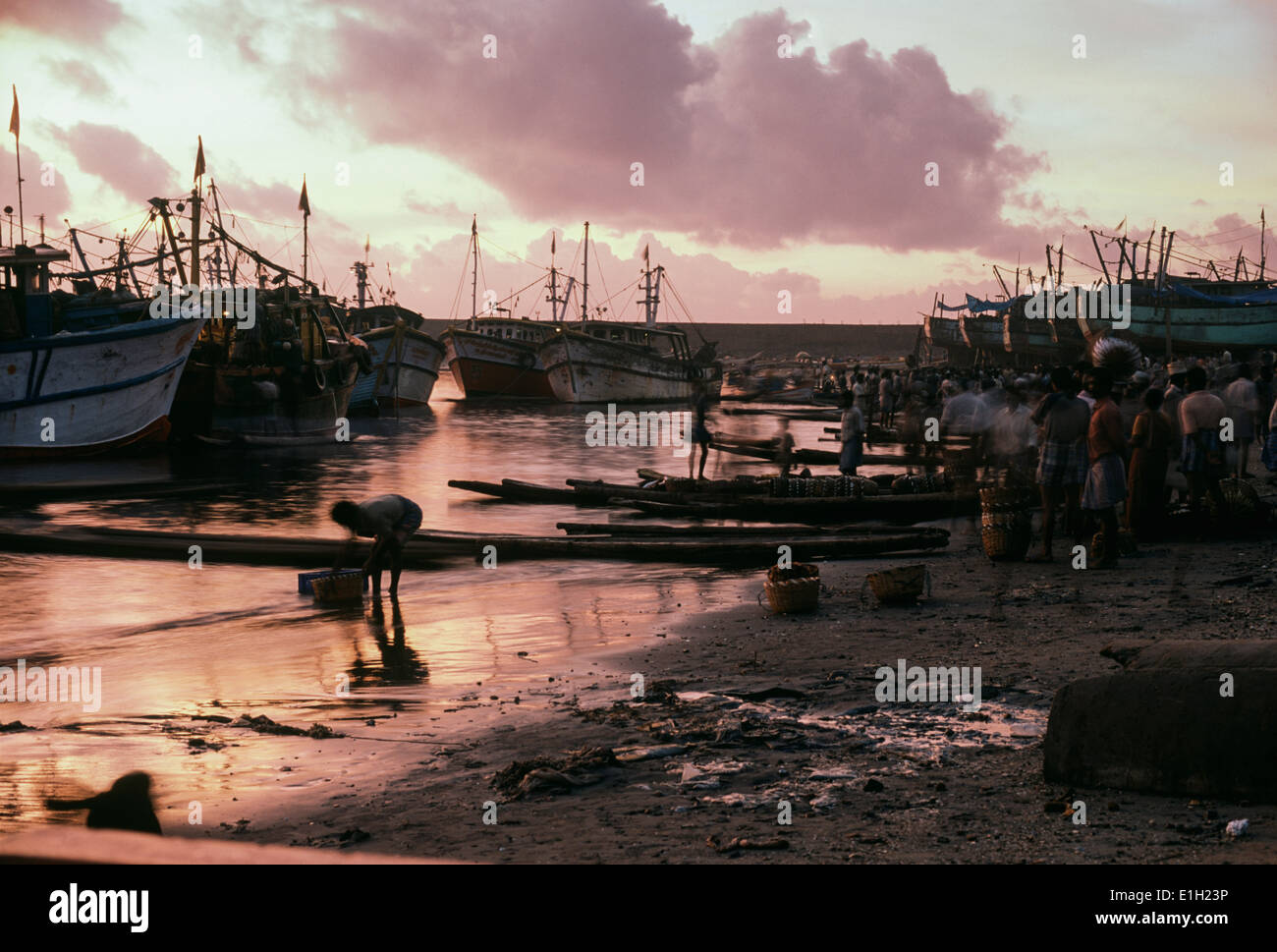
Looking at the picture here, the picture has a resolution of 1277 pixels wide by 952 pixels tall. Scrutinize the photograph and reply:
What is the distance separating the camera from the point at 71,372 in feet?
91.9

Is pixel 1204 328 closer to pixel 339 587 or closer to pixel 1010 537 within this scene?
pixel 1010 537

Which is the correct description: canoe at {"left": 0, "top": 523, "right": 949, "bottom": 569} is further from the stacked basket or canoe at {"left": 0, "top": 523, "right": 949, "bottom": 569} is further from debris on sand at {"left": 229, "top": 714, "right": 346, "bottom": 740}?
debris on sand at {"left": 229, "top": 714, "right": 346, "bottom": 740}

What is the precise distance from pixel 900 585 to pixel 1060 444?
246cm

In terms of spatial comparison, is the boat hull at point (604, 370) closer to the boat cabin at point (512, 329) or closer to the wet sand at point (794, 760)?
the boat cabin at point (512, 329)

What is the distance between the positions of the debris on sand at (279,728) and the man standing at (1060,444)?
7027mm

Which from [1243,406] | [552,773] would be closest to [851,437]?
[1243,406]

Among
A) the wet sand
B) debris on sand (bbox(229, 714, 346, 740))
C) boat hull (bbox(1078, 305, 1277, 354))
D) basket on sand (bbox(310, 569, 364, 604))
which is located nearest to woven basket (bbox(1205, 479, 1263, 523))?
the wet sand

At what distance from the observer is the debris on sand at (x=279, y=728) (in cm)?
677

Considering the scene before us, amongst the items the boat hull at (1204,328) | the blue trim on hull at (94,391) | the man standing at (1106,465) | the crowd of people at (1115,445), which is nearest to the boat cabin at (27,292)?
the blue trim on hull at (94,391)

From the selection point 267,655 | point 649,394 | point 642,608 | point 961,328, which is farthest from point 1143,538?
point 961,328

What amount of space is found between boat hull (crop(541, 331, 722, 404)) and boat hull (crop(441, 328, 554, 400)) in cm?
271

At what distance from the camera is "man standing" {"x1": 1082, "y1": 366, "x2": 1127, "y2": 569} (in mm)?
10359

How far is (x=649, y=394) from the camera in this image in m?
63.4
